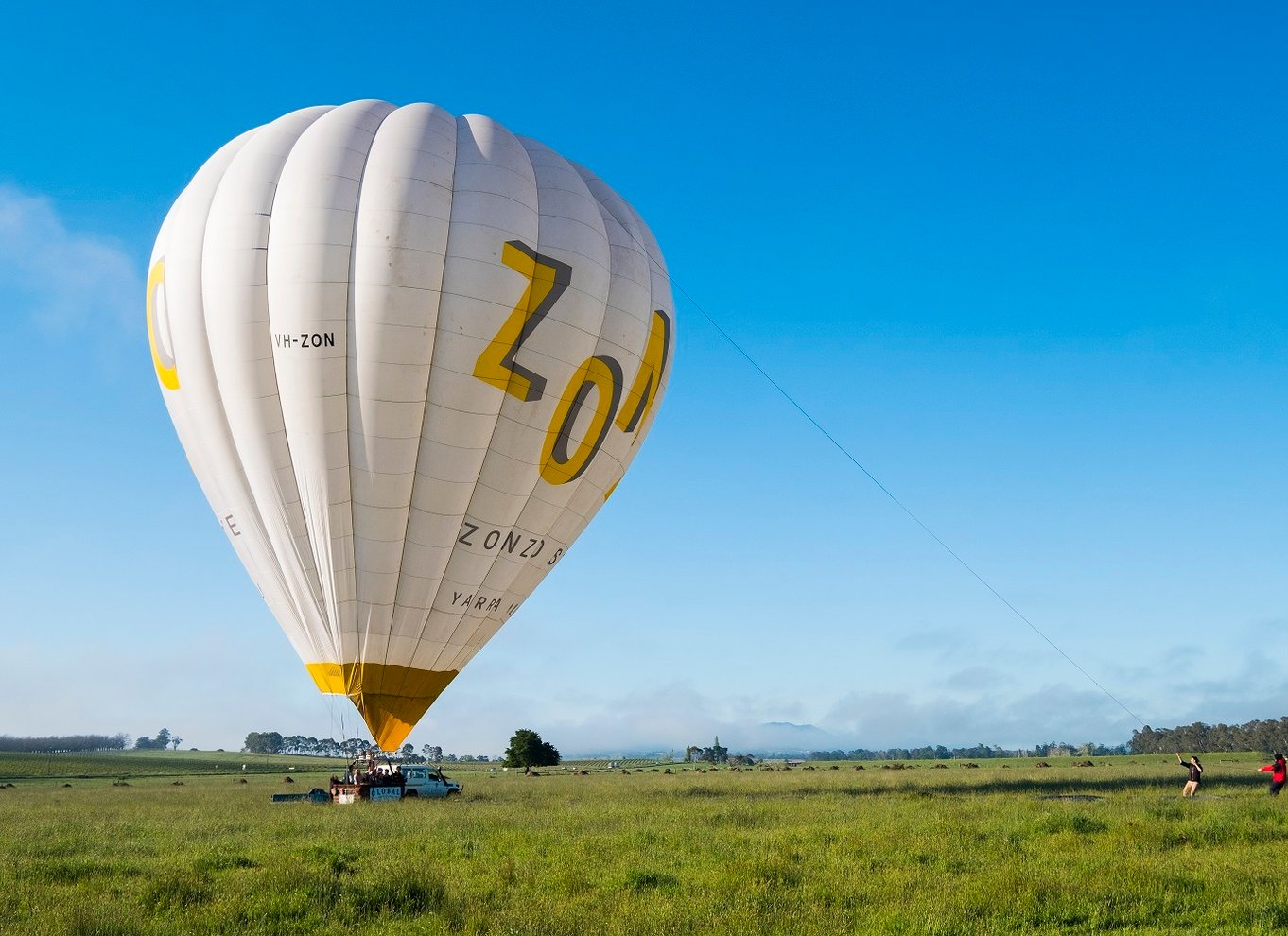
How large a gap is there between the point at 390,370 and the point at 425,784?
15.8 meters

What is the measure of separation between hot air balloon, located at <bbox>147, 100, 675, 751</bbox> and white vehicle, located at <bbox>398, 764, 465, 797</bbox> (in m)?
6.87

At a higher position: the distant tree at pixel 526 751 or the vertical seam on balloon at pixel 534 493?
the vertical seam on balloon at pixel 534 493

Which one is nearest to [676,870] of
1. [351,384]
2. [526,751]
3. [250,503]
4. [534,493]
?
[534,493]

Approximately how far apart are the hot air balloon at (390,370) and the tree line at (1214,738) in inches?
3795

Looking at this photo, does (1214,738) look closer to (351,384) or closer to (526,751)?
(526,751)

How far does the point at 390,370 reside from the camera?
22.6 metres

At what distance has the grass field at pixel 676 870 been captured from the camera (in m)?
11.5

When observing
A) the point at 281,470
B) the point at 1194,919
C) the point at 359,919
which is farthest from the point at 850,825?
the point at 281,470

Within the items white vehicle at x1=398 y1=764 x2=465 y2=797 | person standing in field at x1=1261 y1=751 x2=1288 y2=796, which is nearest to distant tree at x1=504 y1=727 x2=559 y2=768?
white vehicle at x1=398 y1=764 x2=465 y2=797

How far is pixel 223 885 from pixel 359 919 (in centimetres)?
284

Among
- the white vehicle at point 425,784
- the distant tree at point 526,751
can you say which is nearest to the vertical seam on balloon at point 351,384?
the white vehicle at point 425,784

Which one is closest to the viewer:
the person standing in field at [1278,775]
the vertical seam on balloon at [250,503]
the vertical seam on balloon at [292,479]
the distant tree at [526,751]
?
the vertical seam on balloon at [292,479]

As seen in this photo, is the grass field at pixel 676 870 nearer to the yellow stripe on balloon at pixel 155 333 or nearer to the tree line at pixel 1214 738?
the yellow stripe on balloon at pixel 155 333

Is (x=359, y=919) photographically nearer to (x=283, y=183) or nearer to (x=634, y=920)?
(x=634, y=920)
